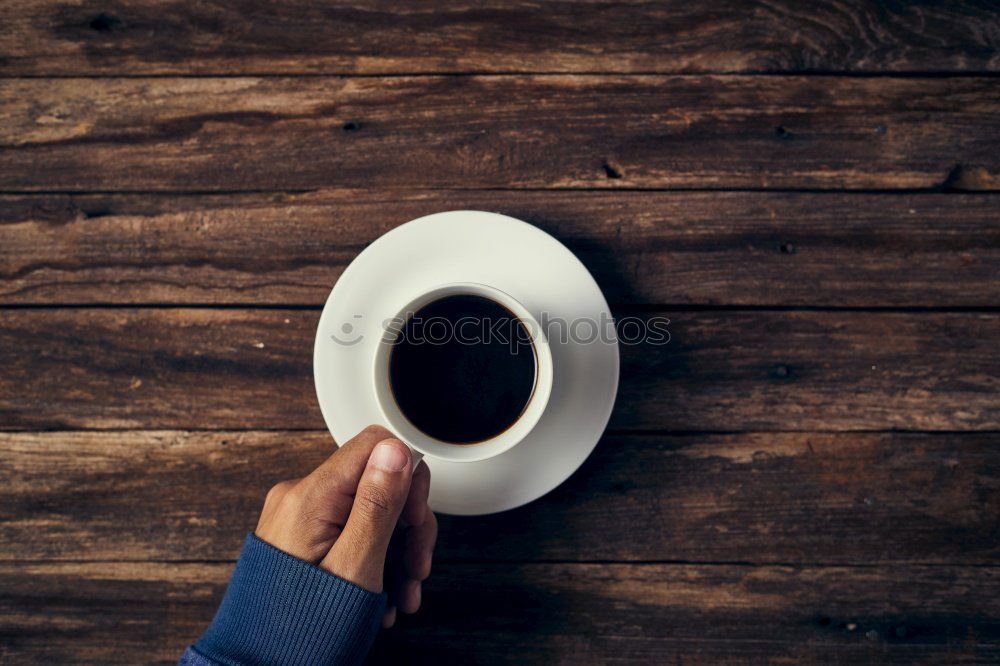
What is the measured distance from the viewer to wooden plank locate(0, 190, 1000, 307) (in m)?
0.90

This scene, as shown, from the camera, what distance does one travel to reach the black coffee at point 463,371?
2.54ft

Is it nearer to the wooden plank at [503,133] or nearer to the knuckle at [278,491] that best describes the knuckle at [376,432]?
the knuckle at [278,491]

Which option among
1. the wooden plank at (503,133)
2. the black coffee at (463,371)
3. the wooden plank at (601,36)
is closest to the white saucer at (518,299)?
the black coffee at (463,371)

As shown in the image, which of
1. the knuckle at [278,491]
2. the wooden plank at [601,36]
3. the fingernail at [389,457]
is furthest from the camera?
the wooden plank at [601,36]

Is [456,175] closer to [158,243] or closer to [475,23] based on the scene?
[475,23]

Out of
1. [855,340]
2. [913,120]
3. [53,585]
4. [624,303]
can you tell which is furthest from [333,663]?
[913,120]

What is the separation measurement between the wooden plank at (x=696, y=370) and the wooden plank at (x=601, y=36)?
0.36m

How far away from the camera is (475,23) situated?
909mm

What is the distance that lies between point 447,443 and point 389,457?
9cm

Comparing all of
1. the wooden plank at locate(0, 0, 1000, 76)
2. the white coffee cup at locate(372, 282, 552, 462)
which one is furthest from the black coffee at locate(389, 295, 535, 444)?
the wooden plank at locate(0, 0, 1000, 76)

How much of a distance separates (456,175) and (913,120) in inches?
26.0

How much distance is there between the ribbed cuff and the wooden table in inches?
6.5

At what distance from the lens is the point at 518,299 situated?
2.57 feet

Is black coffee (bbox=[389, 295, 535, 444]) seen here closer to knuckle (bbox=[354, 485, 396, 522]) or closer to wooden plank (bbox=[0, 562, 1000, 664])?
knuckle (bbox=[354, 485, 396, 522])
